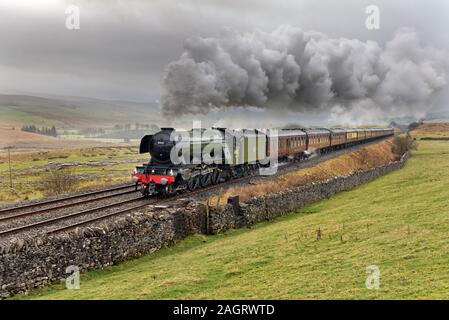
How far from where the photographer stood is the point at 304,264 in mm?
11016

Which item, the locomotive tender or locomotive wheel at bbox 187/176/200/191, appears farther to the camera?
locomotive wheel at bbox 187/176/200/191

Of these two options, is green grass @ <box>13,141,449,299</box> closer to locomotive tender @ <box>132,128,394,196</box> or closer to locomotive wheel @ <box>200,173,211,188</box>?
locomotive tender @ <box>132,128,394,196</box>

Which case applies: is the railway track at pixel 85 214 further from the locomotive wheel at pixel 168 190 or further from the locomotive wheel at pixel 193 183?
the locomotive wheel at pixel 193 183

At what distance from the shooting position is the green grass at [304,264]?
8859 millimetres

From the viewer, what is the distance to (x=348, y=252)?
1162 cm

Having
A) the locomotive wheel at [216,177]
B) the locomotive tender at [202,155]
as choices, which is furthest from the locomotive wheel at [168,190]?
the locomotive wheel at [216,177]

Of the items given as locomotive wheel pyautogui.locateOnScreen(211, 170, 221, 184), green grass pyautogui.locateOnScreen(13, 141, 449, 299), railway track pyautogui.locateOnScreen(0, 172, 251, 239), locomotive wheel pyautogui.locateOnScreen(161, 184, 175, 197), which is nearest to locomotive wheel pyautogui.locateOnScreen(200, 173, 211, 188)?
locomotive wheel pyautogui.locateOnScreen(211, 170, 221, 184)

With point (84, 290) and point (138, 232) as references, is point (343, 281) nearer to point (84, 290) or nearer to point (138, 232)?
point (84, 290)

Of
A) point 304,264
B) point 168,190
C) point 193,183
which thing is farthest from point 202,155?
point 304,264

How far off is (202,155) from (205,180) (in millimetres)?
1830

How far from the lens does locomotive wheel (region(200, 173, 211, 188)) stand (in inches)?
1019

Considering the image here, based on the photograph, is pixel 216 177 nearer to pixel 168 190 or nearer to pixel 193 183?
pixel 193 183
